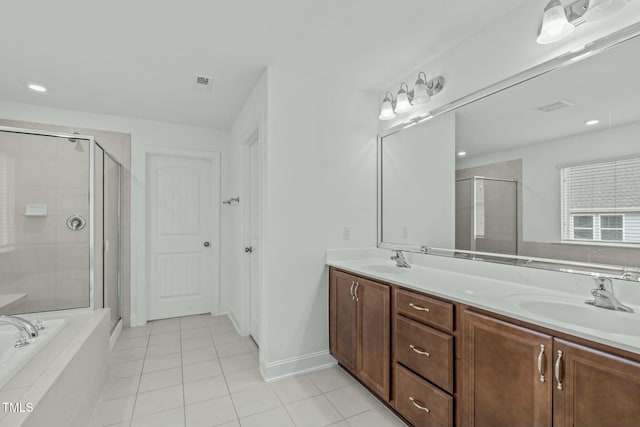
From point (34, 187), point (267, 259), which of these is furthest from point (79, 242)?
point (267, 259)

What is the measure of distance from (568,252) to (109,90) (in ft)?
11.8

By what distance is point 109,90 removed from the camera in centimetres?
270

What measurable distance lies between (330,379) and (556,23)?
251 centimetres

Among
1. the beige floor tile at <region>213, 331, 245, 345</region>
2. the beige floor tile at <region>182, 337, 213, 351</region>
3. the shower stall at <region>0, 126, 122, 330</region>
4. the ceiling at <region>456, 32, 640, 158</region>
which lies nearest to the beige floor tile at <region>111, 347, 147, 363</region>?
the beige floor tile at <region>182, 337, 213, 351</region>

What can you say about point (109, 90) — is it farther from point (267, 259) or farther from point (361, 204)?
point (361, 204)

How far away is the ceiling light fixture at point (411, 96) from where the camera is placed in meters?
2.13

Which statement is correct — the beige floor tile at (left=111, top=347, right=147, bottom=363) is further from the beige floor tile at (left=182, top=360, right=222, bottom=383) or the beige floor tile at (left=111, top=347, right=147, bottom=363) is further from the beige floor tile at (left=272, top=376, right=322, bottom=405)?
the beige floor tile at (left=272, top=376, right=322, bottom=405)

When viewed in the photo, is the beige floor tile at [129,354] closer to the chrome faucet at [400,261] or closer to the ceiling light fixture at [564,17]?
the chrome faucet at [400,261]

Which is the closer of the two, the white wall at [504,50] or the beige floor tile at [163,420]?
the white wall at [504,50]

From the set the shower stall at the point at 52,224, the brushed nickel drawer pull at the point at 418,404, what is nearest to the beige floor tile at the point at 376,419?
the brushed nickel drawer pull at the point at 418,404

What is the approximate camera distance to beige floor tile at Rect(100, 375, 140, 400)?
80.3 inches

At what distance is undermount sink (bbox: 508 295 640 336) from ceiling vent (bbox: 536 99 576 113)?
3.07 ft

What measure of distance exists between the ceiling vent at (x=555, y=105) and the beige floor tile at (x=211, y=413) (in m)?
2.46

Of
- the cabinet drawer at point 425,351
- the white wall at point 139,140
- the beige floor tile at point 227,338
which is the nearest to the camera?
the cabinet drawer at point 425,351
